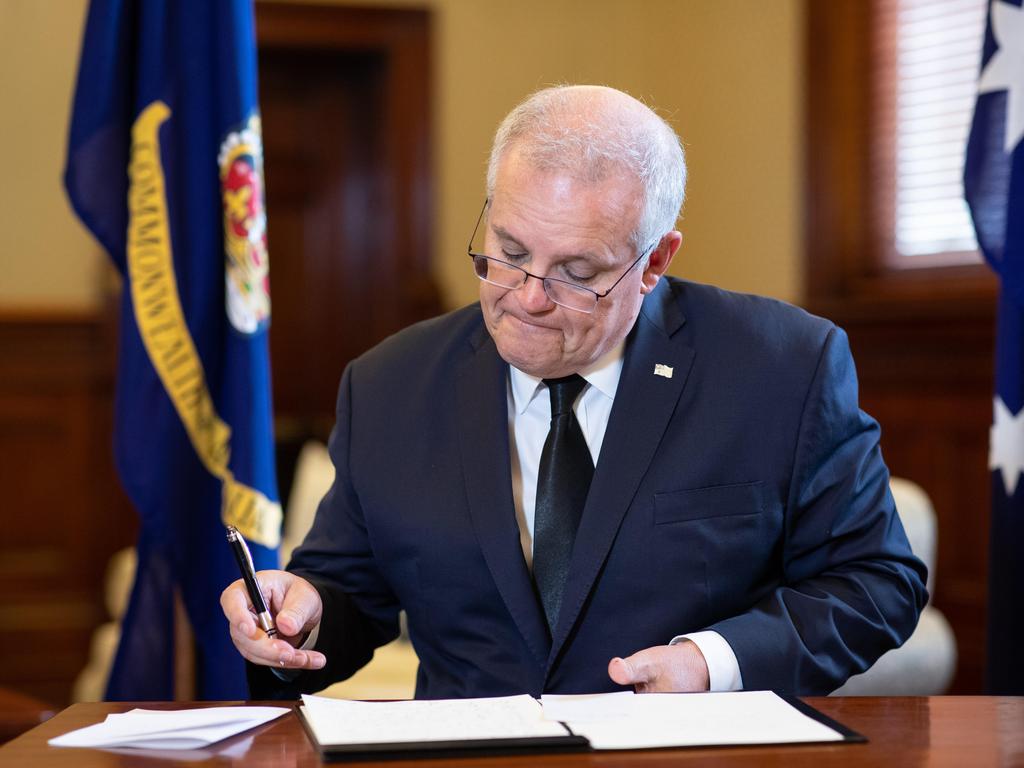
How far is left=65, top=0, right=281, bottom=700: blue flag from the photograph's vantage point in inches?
116

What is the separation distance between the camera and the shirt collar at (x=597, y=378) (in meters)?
2.05

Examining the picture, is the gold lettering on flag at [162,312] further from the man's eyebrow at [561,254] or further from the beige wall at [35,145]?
the beige wall at [35,145]

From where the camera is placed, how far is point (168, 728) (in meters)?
1.35

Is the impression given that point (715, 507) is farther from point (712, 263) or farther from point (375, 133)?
point (375, 133)

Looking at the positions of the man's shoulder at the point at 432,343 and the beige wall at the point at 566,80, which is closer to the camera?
the man's shoulder at the point at 432,343

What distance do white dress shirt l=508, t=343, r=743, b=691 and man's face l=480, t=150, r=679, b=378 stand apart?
→ 8cm

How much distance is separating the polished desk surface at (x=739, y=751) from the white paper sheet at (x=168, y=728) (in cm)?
2

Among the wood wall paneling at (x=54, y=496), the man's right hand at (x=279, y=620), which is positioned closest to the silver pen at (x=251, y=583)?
the man's right hand at (x=279, y=620)

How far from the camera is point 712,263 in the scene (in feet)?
17.0

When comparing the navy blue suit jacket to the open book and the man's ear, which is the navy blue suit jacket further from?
the open book

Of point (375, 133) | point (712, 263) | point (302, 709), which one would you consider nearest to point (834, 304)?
point (712, 263)

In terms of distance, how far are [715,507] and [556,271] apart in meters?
0.45

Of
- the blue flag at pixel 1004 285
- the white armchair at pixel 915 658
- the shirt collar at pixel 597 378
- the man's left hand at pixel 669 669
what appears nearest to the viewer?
the man's left hand at pixel 669 669

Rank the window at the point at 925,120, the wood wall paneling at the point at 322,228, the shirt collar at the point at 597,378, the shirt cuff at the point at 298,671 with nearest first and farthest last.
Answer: the shirt cuff at the point at 298,671 < the shirt collar at the point at 597,378 < the window at the point at 925,120 < the wood wall paneling at the point at 322,228
